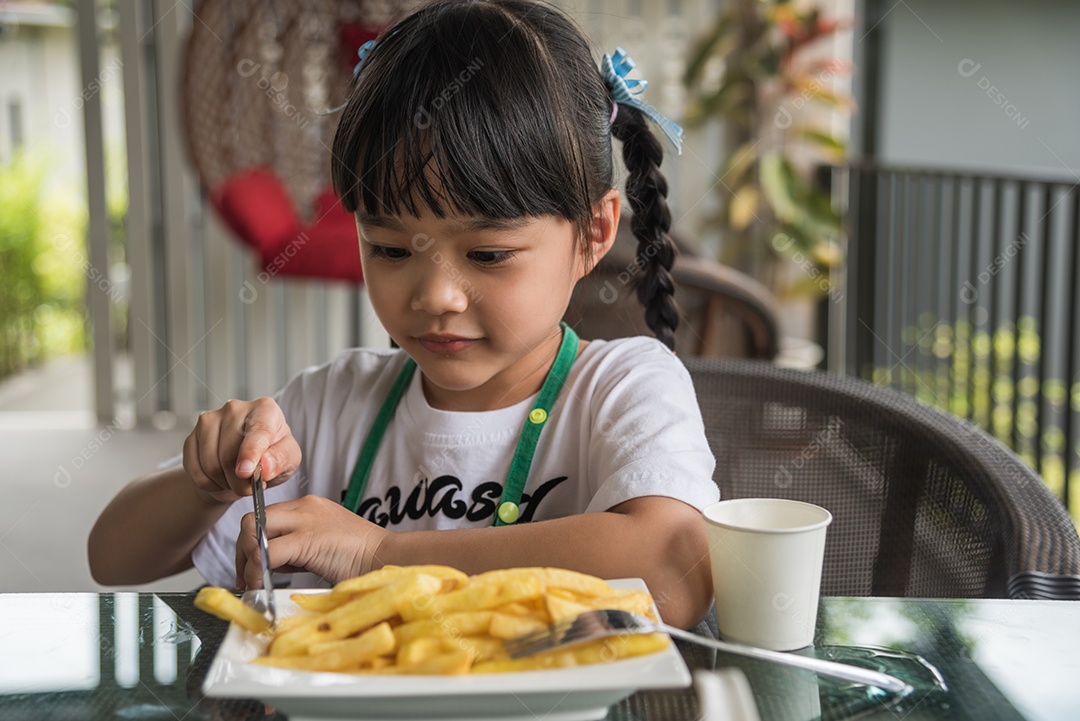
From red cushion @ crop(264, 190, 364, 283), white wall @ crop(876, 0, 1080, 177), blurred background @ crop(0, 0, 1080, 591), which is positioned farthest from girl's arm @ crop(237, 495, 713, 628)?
white wall @ crop(876, 0, 1080, 177)

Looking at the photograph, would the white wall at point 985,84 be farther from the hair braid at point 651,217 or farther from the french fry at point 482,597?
the french fry at point 482,597

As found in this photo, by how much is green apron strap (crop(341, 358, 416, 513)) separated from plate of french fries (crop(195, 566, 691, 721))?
0.51 m

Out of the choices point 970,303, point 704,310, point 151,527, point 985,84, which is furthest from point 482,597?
point 985,84

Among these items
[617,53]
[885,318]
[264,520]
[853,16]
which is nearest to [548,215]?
[617,53]

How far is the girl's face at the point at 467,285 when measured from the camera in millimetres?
1078

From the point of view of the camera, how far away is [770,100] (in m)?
4.44

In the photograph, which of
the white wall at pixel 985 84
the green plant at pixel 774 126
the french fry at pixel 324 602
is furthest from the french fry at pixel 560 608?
the white wall at pixel 985 84

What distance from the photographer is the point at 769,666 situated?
0.77 m

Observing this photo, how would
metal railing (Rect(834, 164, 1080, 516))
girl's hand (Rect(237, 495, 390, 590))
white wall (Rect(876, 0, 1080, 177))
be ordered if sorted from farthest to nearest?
white wall (Rect(876, 0, 1080, 177)) → metal railing (Rect(834, 164, 1080, 516)) → girl's hand (Rect(237, 495, 390, 590))

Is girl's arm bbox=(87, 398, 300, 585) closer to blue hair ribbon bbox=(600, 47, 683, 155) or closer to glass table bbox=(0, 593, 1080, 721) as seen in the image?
glass table bbox=(0, 593, 1080, 721)

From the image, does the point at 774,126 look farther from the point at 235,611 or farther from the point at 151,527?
the point at 235,611

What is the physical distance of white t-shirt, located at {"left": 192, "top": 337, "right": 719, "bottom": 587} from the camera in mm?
1156

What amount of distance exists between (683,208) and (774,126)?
18.9 inches

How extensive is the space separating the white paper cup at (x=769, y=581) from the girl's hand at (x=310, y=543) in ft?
1.00
